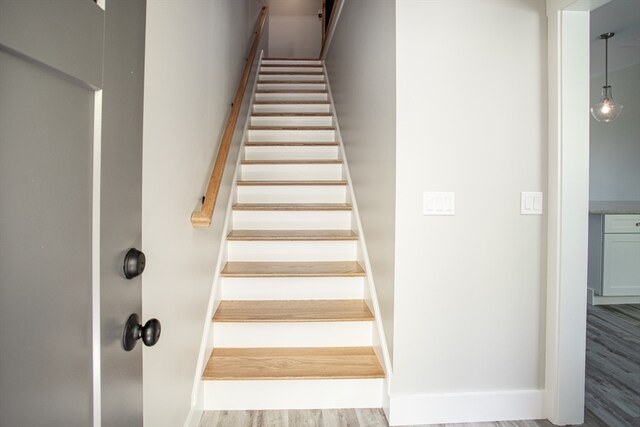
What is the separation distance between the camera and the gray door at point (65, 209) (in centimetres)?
43

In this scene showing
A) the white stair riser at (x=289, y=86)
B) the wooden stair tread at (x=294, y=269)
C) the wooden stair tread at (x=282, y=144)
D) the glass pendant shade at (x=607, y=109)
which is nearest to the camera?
the wooden stair tread at (x=294, y=269)

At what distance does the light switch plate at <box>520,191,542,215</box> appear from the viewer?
1761 millimetres

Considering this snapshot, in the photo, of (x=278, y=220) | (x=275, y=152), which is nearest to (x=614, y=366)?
(x=278, y=220)

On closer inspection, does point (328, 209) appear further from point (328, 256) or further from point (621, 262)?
point (621, 262)

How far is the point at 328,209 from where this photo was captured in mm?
2748

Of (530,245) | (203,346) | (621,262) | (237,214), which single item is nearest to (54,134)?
(203,346)

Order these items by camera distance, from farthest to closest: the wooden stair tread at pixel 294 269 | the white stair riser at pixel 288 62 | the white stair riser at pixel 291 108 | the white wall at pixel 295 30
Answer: the white wall at pixel 295 30
the white stair riser at pixel 288 62
the white stair riser at pixel 291 108
the wooden stair tread at pixel 294 269

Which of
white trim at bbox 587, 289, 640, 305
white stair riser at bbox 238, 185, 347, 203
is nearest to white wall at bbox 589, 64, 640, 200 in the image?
white trim at bbox 587, 289, 640, 305

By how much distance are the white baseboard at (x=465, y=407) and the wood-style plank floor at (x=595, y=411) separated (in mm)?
32

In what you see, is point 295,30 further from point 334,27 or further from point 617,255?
point 617,255

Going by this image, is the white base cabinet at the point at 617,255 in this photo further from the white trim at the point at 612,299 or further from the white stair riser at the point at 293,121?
the white stair riser at the point at 293,121

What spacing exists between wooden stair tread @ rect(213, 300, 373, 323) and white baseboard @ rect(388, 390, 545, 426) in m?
0.47

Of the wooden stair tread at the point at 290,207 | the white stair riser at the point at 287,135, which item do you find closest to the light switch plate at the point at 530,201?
the wooden stair tread at the point at 290,207

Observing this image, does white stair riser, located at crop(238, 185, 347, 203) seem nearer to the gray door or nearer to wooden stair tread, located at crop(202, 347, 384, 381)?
wooden stair tread, located at crop(202, 347, 384, 381)
